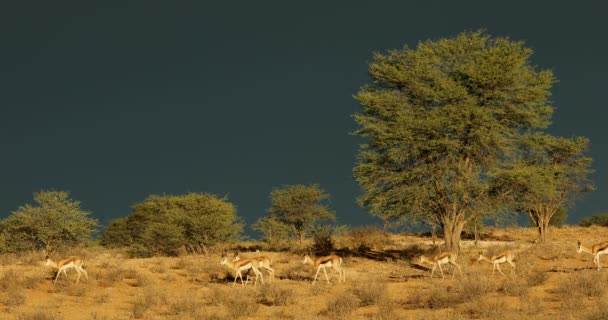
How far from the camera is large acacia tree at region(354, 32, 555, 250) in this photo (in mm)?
32156

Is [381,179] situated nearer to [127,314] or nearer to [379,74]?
[379,74]

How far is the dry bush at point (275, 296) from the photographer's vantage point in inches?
816

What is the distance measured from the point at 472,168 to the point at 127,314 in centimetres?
1942

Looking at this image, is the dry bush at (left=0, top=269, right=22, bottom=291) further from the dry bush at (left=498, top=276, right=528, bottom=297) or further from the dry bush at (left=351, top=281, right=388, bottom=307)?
the dry bush at (left=498, top=276, right=528, bottom=297)

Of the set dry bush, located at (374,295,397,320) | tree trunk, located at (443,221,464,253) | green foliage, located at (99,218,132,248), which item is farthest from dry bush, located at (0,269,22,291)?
green foliage, located at (99,218,132,248)

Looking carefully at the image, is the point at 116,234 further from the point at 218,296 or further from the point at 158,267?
the point at 218,296

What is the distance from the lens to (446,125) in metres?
32.3

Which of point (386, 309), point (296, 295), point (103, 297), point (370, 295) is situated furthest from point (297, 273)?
point (386, 309)

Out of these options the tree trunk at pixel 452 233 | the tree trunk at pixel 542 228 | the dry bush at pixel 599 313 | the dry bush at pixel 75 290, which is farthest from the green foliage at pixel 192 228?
the dry bush at pixel 599 313

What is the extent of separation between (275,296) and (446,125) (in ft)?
47.7

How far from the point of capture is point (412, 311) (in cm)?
1900

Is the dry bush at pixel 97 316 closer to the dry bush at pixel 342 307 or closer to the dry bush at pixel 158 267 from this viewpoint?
the dry bush at pixel 342 307

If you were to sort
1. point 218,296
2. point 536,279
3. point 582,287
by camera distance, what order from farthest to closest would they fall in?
point 536,279 → point 218,296 → point 582,287

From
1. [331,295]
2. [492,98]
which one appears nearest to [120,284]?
[331,295]
